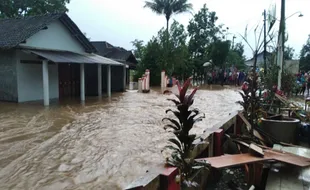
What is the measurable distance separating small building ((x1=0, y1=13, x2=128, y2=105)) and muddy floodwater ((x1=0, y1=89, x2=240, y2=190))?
220 centimetres

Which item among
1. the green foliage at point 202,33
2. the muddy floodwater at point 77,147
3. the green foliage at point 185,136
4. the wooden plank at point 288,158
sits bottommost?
the muddy floodwater at point 77,147

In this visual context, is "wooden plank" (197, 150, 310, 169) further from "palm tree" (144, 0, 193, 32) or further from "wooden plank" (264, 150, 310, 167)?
"palm tree" (144, 0, 193, 32)

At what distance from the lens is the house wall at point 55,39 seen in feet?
41.8

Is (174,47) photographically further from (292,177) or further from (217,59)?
(292,177)

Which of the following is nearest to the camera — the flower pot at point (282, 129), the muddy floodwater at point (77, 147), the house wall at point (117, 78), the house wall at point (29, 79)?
the muddy floodwater at point (77, 147)

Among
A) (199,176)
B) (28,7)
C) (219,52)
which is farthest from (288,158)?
(219,52)

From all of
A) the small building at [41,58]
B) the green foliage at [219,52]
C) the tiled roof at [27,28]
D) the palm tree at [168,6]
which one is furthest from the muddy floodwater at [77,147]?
the green foliage at [219,52]

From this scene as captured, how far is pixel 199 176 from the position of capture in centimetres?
338

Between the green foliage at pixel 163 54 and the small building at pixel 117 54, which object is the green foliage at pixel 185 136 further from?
the small building at pixel 117 54

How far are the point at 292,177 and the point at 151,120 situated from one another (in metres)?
5.95

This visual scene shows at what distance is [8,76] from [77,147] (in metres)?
8.36

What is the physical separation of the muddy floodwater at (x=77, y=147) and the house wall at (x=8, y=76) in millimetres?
1908

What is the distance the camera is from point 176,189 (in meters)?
2.74

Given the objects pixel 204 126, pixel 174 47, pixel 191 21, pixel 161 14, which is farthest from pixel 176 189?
pixel 191 21
